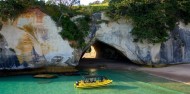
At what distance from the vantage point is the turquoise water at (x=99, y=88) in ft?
69.8

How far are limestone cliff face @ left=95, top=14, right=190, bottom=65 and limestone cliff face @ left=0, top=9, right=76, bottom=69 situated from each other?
395 cm

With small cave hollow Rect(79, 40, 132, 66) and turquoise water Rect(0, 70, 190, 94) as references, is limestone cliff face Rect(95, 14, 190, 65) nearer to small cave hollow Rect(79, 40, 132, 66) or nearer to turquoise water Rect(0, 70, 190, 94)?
small cave hollow Rect(79, 40, 132, 66)

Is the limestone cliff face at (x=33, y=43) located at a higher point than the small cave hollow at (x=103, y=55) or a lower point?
higher

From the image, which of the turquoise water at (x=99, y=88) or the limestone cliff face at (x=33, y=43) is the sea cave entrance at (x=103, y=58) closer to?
the limestone cliff face at (x=33, y=43)

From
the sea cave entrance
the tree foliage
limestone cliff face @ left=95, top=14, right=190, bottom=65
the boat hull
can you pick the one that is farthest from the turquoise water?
the sea cave entrance

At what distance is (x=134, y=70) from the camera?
30125 mm

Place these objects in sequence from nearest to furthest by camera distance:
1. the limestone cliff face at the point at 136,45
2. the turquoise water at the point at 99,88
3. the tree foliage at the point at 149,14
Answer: the turquoise water at the point at 99,88
the tree foliage at the point at 149,14
the limestone cliff face at the point at 136,45

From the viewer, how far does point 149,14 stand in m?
29.9

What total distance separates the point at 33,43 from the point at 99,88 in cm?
883

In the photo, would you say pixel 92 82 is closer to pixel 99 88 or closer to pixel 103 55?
pixel 99 88

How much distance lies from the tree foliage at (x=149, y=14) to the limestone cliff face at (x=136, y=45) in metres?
0.82

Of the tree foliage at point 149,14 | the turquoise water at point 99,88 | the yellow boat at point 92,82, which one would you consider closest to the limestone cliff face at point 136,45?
the tree foliage at point 149,14

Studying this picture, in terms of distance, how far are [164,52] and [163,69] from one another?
2.87m

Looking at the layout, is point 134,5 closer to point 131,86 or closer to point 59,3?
point 59,3
